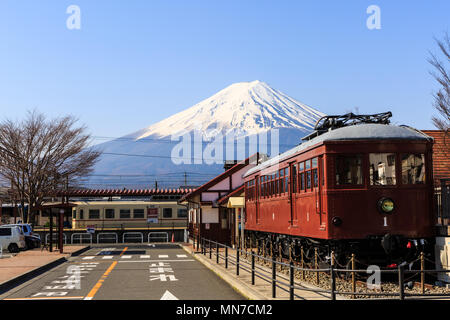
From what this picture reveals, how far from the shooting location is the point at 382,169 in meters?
16.3

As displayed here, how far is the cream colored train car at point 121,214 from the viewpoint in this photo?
2271 inches

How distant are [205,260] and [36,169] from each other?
2180 centimetres

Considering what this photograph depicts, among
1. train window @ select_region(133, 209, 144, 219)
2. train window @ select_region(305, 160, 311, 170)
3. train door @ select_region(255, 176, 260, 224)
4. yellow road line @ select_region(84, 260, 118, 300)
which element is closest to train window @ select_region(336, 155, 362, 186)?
train window @ select_region(305, 160, 311, 170)

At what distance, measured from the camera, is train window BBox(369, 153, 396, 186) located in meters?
16.1

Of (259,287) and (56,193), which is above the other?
(56,193)

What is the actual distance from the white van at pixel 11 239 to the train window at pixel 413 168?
25014mm

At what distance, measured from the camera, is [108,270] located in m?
22.6

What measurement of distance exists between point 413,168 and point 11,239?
25.3m

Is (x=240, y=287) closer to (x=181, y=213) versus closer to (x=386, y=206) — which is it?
(x=386, y=206)

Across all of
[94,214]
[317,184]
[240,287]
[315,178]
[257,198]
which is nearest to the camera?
[240,287]

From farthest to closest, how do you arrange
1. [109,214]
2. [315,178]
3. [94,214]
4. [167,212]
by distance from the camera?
[167,212]
[94,214]
[109,214]
[315,178]

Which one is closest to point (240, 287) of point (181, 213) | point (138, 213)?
point (138, 213)
